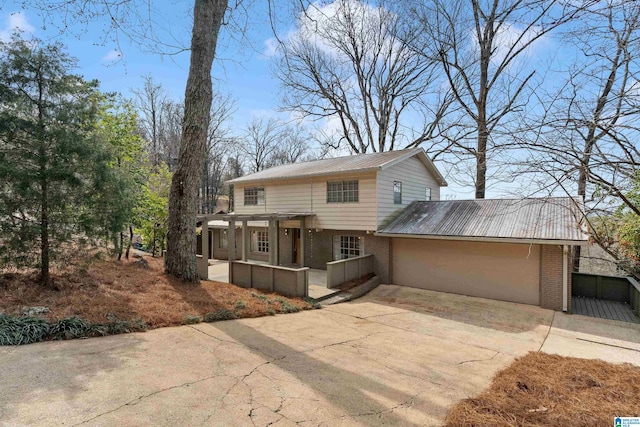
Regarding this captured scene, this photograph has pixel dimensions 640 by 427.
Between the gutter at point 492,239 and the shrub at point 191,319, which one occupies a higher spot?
the gutter at point 492,239

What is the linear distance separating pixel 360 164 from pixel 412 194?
3371 millimetres

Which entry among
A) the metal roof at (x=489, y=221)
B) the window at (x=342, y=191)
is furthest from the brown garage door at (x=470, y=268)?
the window at (x=342, y=191)

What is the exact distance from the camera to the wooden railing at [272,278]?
1001 cm

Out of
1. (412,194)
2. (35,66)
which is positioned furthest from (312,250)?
(35,66)

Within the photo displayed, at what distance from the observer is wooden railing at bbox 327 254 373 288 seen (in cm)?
1135

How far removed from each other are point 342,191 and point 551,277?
316 inches

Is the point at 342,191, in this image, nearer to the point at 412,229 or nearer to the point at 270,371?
the point at 412,229

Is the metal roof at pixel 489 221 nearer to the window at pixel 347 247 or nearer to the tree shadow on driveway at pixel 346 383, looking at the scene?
the window at pixel 347 247

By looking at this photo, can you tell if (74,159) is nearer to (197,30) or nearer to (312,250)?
(197,30)

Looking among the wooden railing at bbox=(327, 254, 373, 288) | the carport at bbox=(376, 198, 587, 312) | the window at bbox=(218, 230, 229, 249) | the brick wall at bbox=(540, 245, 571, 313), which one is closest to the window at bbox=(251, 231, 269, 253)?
the window at bbox=(218, 230, 229, 249)

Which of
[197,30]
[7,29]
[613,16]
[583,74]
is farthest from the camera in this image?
[197,30]

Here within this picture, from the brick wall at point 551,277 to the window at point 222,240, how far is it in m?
15.5

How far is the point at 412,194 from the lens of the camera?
15242 millimetres

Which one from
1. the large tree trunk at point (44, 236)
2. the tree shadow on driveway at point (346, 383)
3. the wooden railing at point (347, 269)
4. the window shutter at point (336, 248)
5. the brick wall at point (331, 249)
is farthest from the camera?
the window shutter at point (336, 248)
